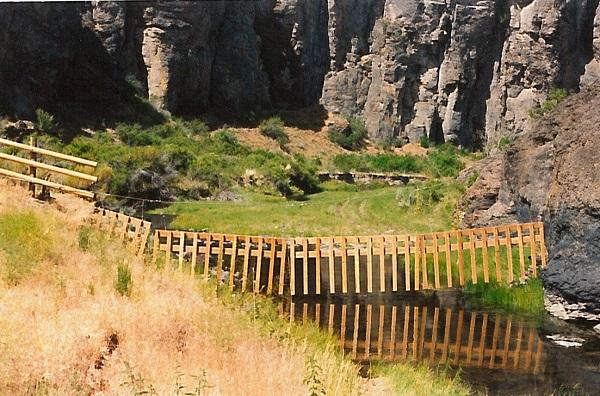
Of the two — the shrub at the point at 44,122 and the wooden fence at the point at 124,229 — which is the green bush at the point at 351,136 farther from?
the wooden fence at the point at 124,229

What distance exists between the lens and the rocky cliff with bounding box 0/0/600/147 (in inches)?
1821

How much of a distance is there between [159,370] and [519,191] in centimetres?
1357

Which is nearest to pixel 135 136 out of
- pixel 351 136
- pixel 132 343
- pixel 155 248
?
pixel 351 136

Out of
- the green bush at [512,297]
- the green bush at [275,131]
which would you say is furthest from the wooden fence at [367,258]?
the green bush at [275,131]

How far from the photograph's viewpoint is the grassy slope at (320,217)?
80.7ft

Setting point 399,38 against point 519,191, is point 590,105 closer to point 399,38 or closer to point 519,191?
point 519,191

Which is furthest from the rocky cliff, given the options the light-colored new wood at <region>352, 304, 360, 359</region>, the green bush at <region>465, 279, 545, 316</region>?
the green bush at <region>465, 279, 545, 316</region>

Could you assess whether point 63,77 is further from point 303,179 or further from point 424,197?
point 424,197

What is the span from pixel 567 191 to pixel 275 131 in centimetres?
4127

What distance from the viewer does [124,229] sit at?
13445 millimetres

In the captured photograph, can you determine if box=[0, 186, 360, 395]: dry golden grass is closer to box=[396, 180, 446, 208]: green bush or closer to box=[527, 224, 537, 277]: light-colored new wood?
box=[527, 224, 537, 277]: light-colored new wood

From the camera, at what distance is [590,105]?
14.7 metres

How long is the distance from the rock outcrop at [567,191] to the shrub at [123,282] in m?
8.14

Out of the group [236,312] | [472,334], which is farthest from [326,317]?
[236,312]
